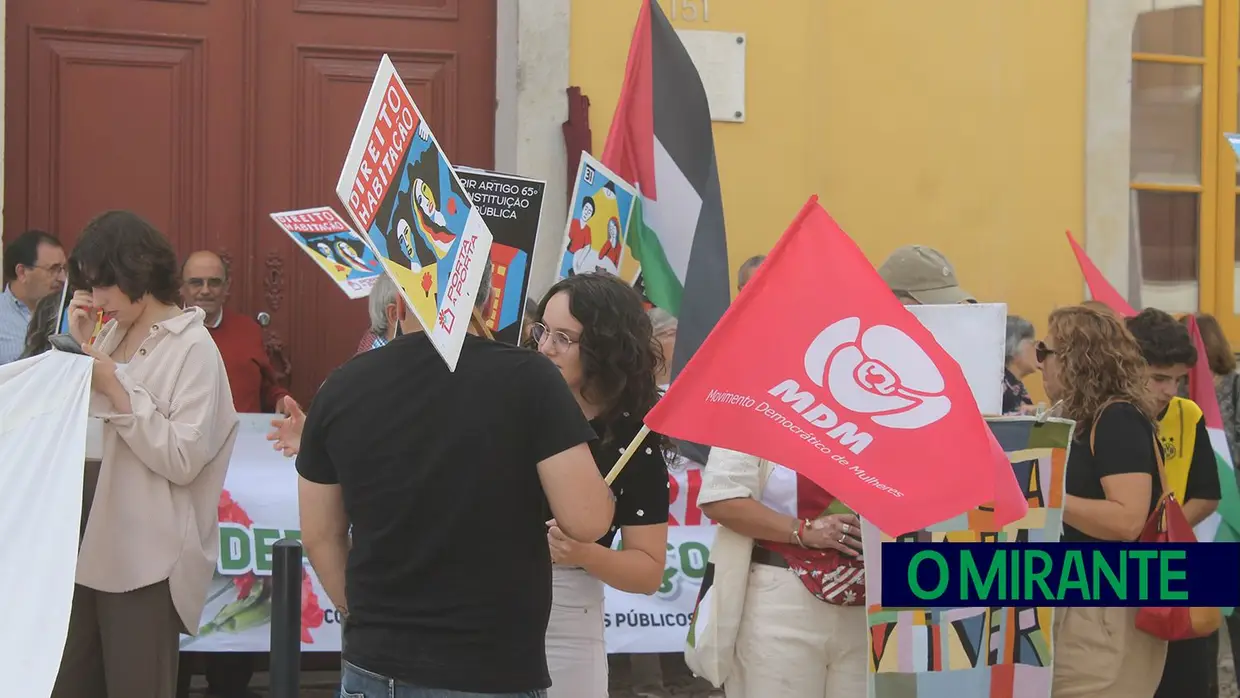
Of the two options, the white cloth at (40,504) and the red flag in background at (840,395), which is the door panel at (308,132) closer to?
the white cloth at (40,504)

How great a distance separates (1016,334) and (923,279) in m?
2.68

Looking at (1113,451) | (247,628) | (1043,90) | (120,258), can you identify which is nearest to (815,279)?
(1113,451)

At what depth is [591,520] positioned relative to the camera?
2.85 meters

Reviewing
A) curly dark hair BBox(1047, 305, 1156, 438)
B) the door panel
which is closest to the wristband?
curly dark hair BBox(1047, 305, 1156, 438)

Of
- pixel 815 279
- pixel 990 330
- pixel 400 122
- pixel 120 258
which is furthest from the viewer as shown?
pixel 120 258

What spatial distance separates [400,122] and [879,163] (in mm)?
5320

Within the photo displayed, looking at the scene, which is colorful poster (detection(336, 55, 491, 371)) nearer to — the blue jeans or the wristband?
the blue jeans

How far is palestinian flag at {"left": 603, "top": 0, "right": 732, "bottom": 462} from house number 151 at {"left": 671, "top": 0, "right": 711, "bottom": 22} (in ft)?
6.03

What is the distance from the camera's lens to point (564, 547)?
313 cm

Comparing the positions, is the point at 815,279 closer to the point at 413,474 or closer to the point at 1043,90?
the point at 413,474

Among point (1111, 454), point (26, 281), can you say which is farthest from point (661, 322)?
point (26, 281)

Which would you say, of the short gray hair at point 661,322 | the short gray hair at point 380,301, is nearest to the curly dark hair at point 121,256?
the short gray hair at point 380,301

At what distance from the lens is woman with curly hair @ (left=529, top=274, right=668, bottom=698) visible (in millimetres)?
3346

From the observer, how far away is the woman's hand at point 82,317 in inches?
167
